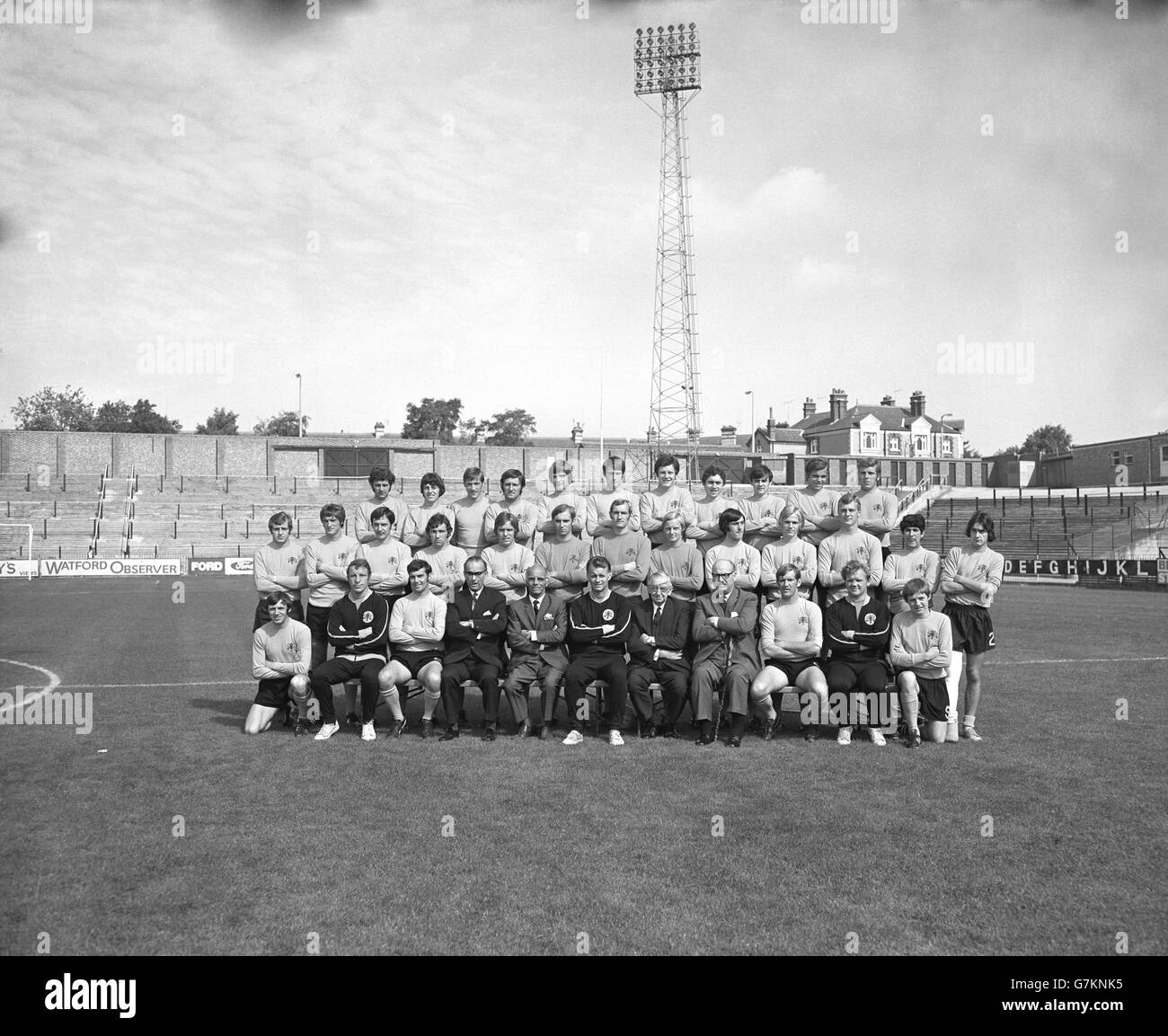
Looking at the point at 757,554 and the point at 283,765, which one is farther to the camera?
the point at 757,554

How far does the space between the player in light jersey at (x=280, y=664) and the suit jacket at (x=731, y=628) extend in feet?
11.5

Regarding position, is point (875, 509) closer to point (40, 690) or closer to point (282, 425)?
point (40, 690)

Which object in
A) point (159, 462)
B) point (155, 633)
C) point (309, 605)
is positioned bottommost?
point (155, 633)

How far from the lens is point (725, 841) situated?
16.6 ft

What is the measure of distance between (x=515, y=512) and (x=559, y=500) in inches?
18.1

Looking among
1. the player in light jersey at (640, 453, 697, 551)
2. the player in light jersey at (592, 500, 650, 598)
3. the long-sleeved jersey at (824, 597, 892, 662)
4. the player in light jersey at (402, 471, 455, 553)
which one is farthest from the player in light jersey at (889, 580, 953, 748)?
the player in light jersey at (402, 471, 455, 553)

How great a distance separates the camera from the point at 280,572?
8.57m

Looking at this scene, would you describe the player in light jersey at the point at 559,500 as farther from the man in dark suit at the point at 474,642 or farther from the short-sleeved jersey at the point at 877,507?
the short-sleeved jersey at the point at 877,507

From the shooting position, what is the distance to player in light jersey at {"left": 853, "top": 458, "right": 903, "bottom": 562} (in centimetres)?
865

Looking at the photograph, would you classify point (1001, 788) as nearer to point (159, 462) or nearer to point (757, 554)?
point (757, 554)

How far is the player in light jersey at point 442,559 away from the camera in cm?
839

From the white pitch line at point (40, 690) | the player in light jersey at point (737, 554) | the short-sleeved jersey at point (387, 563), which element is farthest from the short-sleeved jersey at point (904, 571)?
the white pitch line at point (40, 690)
